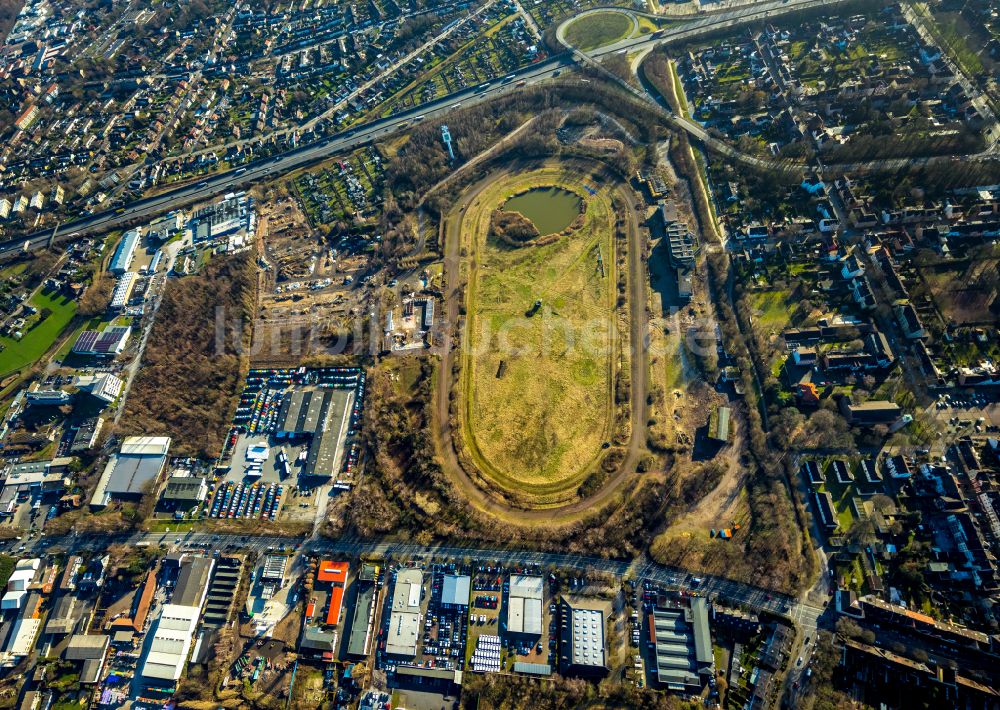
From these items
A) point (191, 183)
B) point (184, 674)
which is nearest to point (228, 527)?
point (184, 674)

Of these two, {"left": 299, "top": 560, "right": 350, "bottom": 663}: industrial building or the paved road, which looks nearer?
the paved road

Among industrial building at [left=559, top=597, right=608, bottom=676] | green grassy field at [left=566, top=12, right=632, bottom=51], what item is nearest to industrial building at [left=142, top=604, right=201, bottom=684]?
industrial building at [left=559, top=597, right=608, bottom=676]

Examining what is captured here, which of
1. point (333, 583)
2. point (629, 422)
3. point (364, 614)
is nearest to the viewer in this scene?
point (364, 614)

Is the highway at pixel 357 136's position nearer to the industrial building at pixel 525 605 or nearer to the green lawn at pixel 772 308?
the green lawn at pixel 772 308

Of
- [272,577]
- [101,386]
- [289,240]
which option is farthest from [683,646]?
[101,386]

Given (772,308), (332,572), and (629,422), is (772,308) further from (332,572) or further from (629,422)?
(332,572)

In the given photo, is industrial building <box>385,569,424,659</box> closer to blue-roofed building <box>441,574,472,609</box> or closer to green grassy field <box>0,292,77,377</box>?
blue-roofed building <box>441,574,472,609</box>

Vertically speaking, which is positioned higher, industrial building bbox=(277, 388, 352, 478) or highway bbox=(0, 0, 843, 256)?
highway bbox=(0, 0, 843, 256)
